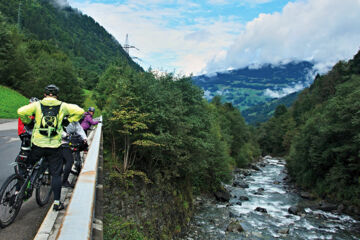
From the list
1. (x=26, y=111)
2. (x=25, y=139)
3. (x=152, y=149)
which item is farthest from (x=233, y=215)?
(x=26, y=111)

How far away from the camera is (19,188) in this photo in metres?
4.84

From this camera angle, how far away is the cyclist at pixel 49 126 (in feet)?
15.8

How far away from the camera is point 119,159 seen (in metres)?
15.7

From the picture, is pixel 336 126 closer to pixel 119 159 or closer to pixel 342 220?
pixel 342 220

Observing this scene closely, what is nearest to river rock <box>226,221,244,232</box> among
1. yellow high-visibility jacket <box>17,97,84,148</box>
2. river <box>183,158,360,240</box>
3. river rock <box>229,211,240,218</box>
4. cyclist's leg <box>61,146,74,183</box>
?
river <box>183,158,360,240</box>

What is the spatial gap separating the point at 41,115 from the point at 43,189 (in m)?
1.91

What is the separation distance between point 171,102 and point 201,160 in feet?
17.5

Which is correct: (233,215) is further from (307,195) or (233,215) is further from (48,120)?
(48,120)

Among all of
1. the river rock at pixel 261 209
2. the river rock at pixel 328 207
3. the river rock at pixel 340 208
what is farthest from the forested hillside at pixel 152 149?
the river rock at pixel 340 208

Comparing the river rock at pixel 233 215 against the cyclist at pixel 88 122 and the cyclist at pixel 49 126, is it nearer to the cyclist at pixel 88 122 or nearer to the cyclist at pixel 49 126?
the cyclist at pixel 88 122

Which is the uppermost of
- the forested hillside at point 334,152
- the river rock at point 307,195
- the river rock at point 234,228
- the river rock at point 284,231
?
the forested hillside at point 334,152

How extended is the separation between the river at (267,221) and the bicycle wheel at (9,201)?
13.3 metres

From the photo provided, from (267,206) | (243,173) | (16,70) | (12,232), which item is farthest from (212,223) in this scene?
(16,70)

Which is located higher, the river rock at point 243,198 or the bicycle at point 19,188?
the bicycle at point 19,188
